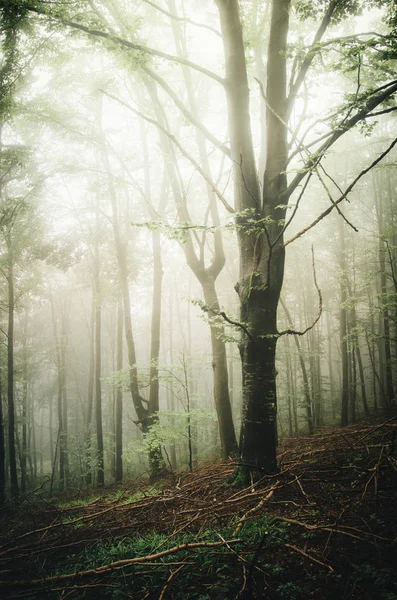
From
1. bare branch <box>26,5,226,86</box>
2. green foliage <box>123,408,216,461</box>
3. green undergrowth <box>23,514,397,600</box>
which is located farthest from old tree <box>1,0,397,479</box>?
green foliage <box>123,408,216,461</box>

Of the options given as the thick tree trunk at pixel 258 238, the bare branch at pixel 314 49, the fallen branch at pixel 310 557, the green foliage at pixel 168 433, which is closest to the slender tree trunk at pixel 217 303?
the green foliage at pixel 168 433

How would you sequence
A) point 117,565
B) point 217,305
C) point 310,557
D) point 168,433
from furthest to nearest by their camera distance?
point 168,433 → point 217,305 → point 117,565 → point 310,557

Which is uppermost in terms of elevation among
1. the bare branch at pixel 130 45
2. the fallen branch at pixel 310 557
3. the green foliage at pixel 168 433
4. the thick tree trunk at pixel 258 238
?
the bare branch at pixel 130 45

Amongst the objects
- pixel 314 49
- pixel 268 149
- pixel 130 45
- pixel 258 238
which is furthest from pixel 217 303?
pixel 130 45

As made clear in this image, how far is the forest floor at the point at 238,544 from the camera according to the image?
1.89 metres

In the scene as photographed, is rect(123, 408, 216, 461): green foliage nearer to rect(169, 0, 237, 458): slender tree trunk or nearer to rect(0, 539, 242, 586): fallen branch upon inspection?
rect(169, 0, 237, 458): slender tree trunk

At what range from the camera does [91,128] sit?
28.7 ft

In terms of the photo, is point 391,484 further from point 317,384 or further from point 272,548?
point 317,384

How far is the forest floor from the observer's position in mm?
1886

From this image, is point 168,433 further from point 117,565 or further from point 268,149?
point 268,149

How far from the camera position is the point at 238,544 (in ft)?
7.72

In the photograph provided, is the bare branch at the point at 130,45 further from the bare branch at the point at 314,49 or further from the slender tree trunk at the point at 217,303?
the slender tree trunk at the point at 217,303

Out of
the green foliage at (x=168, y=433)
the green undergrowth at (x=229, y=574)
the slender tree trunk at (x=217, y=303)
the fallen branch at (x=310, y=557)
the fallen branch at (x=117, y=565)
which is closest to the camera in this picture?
the green undergrowth at (x=229, y=574)

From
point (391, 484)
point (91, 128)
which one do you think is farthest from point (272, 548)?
point (91, 128)
